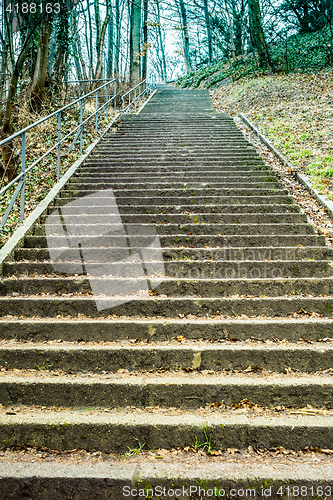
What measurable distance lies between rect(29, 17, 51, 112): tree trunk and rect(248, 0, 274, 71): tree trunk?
11540 millimetres

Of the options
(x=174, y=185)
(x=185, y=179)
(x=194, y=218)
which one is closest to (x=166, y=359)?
(x=194, y=218)

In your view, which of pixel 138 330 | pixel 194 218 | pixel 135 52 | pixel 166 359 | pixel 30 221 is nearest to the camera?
pixel 166 359

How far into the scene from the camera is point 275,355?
2.65 m

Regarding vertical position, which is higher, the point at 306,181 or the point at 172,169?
the point at 172,169

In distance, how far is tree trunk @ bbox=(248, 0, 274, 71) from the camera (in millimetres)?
16688

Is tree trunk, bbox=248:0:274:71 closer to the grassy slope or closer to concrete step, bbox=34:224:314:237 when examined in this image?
the grassy slope

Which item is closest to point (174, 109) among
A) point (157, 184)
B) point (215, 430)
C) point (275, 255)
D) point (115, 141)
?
point (115, 141)

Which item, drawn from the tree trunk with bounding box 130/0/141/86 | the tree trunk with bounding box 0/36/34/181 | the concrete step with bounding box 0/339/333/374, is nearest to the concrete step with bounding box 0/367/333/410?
the concrete step with bounding box 0/339/333/374

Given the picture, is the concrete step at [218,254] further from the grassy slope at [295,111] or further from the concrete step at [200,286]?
the grassy slope at [295,111]

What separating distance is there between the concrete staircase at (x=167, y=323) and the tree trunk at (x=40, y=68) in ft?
16.5

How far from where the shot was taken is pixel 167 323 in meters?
2.96

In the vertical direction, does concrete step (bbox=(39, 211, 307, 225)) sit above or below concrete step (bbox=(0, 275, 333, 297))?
above

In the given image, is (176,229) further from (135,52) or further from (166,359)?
(135,52)

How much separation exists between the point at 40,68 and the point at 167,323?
8.72m
